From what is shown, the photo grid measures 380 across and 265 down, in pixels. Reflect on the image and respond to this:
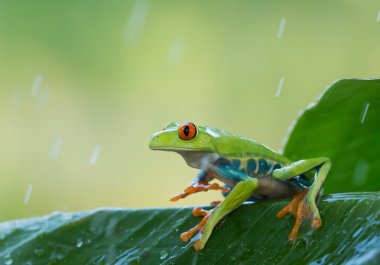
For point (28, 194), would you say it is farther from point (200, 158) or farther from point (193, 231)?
point (193, 231)

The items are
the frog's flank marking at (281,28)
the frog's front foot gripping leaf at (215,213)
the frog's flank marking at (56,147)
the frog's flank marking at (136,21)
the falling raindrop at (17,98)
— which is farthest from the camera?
the frog's flank marking at (136,21)

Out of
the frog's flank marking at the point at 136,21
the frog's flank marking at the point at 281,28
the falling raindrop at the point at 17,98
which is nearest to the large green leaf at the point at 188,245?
the frog's flank marking at the point at 281,28

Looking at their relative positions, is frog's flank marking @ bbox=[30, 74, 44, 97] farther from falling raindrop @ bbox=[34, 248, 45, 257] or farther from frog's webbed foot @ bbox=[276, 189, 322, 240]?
frog's webbed foot @ bbox=[276, 189, 322, 240]

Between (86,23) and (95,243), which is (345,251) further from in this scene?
(86,23)

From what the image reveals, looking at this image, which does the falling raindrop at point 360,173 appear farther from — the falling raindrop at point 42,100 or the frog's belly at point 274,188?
the falling raindrop at point 42,100

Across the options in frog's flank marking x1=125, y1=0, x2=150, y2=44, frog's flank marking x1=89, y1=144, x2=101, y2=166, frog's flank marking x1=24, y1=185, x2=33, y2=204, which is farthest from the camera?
frog's flank marking x1=125, y1=0, x2=150, y2=44

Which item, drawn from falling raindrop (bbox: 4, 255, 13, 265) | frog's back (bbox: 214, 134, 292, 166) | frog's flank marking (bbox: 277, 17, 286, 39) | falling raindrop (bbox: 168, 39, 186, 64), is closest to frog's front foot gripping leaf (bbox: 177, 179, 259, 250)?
frog's back (bbox: 214, 134, 292, 166)
